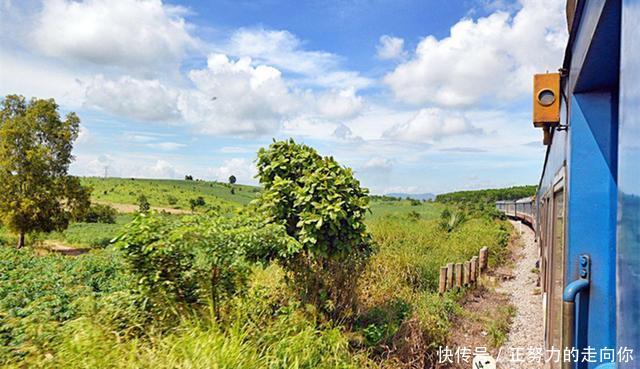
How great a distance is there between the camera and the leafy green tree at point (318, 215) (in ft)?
14.0

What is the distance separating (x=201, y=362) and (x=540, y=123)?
3066 millimetres

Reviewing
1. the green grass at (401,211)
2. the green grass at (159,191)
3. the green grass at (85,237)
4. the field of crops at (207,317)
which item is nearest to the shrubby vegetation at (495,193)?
the green grass at (401,211)

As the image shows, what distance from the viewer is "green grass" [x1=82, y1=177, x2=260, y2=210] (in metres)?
45.1

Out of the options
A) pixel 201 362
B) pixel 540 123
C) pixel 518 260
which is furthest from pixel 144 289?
pixel 518 260

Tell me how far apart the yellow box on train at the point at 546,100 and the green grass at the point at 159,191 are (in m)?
38.9

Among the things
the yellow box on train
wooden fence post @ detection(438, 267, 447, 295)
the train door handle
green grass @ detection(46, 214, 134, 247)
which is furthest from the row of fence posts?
green grass @ detection(46, 214, 134, 247)

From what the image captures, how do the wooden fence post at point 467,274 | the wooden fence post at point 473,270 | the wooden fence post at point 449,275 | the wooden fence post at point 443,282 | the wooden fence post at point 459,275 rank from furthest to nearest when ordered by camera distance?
1. the wooden fence post at point 473,270
2. the wooden fence post at point 467,274
3. the wooden fence post at point 459,275
4. the wooden fence post at point 449,275
5. the wooden fence post at point 443,282

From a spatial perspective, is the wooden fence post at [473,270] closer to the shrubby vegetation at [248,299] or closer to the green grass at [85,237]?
the shrubby vegetation at [248,299]

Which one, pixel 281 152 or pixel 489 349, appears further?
pixel 489 349

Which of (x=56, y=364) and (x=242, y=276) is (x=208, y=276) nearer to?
(x=242, y=276)

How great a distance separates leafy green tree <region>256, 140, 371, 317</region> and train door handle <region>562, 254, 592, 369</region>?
220cm

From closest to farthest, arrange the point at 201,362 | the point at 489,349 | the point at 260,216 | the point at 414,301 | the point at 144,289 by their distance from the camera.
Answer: the point at 201,362 → the point at 144,289 → the point at 260,216 → the point at 489,349 → the point at 414,301

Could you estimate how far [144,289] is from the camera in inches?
145

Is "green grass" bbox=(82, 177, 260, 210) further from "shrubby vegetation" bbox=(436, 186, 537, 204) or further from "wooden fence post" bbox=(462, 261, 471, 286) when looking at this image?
"wooden fence post" bbox=(462, 261, 471, 286)
